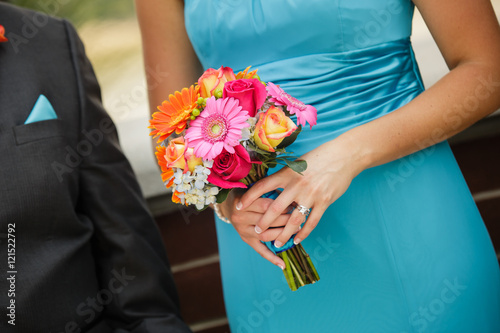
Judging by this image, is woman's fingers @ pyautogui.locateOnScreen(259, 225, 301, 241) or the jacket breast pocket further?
the jacket breast pocket

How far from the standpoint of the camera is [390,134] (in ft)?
3.40

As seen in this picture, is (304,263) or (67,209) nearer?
(304,263)

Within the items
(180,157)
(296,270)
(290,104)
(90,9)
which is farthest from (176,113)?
(90,9)

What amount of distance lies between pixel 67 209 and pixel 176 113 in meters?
0.48

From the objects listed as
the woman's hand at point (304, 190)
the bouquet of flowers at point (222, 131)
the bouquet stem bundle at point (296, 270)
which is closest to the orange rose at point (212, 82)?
the bouquet of flowers at point (222, 131)

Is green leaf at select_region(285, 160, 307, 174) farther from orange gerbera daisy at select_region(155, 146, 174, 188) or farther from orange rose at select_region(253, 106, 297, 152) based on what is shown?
orange gerbera daisy at select_region(155, 146, 174, 188)

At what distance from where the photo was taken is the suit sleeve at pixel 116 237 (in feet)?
4.17

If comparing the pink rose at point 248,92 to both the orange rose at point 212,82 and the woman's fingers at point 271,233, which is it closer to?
the orange rose at point 212,82

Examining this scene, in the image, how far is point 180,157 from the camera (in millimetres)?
845

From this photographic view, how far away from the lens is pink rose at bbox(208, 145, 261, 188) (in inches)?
32.9

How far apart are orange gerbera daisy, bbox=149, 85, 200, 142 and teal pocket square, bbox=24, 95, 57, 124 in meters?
0.47

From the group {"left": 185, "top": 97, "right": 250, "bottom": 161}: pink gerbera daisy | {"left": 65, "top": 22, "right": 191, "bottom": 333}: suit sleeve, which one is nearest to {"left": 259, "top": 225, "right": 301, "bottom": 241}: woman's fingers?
{"left": 185, "top": 97, "right": 250, "bottom": 161}: pink gerbera daisy

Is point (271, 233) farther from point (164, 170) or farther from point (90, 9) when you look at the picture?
point (90, 9)

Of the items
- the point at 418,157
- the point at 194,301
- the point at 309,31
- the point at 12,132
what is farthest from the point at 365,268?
the point at 194,301
